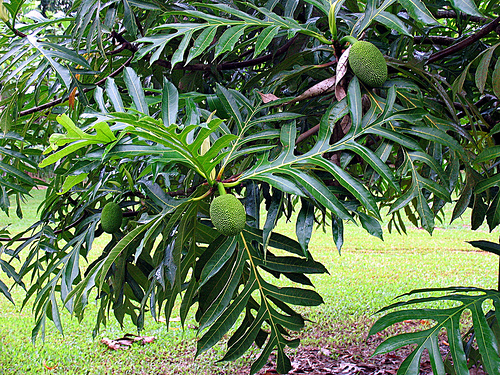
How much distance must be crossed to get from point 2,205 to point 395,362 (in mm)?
2346

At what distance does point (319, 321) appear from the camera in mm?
3203

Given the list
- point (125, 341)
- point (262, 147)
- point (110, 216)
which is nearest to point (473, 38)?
point (262, 147)

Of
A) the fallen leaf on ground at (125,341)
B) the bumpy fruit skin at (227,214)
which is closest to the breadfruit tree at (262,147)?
the bumpy fruit skin at (227,214)

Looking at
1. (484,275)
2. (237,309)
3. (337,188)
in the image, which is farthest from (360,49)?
(484,275)

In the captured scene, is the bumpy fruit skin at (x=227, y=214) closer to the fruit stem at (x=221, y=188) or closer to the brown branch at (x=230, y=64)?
the fruit stem at (x=221, y=188)

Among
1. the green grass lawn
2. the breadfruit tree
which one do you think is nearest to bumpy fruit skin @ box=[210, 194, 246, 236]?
the breadfruit tree

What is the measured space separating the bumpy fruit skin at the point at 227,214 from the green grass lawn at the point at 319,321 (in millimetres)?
1045

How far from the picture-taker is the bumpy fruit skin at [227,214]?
2.39 ft

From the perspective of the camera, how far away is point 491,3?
1292 mm

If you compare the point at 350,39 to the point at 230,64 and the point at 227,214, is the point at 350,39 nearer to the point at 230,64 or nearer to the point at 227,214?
the point at 227,214

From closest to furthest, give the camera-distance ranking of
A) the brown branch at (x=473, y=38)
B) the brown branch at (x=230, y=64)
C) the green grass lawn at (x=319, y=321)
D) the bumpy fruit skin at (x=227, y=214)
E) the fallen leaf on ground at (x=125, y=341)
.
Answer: the bumpy fruit skin at (x=227, y=214), the brown branch at (x=473, y=38), the brown branch at (x=230, y=64), the green grass lawn at (x=319, y=321), the fallen leaf on ground at (x=125, y=341)

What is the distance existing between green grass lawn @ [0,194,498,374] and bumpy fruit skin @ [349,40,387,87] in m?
1.11

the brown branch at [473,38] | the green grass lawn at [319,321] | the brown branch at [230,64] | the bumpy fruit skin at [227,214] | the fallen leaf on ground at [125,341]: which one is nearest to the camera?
the bumpy fruit skin at [227,214]

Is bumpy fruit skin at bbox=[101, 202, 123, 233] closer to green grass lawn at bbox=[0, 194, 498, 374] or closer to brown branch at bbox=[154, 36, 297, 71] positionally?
brown branch at bbox=[154, 36, 297, 71]
